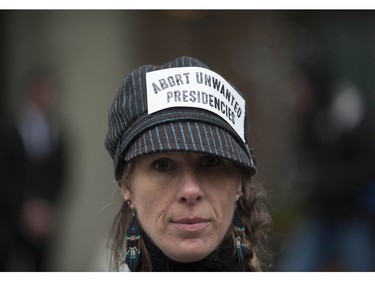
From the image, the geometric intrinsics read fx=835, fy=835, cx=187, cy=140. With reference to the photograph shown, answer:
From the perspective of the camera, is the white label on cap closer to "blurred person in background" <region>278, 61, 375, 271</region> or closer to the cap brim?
the cap brim

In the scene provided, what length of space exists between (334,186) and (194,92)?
3621 mm

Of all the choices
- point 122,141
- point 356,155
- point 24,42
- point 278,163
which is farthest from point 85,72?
point 122,141

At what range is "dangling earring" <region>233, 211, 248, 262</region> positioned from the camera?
2703 millimetres

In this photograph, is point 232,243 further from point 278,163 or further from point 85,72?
point 85,72

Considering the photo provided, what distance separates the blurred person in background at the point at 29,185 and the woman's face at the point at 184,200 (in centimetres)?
379

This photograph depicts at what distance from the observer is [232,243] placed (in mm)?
2682

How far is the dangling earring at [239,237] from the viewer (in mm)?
2703

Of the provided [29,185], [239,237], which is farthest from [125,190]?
[29,185]

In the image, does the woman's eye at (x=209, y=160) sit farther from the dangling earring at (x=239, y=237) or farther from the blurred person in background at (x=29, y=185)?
the blurred person in background at (x=29, y=185)

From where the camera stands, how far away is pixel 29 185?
6.81m

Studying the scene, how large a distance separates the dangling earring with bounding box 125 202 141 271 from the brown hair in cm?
2

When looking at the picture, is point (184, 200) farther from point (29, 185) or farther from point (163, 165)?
point (29, 185)

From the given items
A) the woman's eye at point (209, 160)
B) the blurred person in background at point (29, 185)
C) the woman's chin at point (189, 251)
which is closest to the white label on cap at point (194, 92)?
the woman's eye at point (209, 160)
